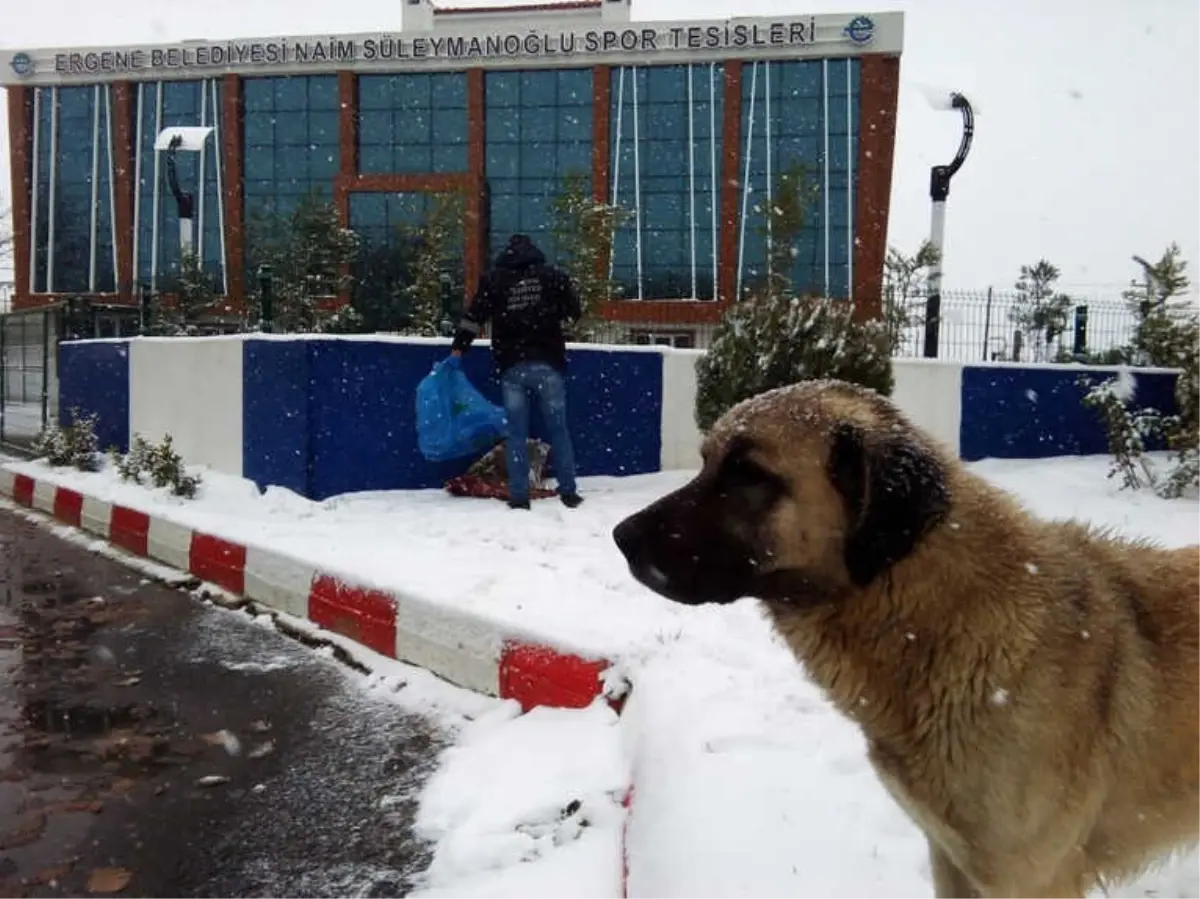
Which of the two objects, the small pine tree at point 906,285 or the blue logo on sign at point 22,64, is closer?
the small pine tree at point 906,285

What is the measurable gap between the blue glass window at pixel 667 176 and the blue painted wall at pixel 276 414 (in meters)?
31.5

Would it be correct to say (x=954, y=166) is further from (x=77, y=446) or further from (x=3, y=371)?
(x=3, y=371)

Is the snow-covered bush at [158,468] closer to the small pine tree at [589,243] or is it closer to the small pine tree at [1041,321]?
the small pine tree at [589,243]

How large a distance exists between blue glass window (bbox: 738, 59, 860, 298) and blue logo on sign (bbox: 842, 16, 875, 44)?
0.88 meters

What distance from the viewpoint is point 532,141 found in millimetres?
41312

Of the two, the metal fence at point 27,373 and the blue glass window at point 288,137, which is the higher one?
the blue glass window at point 288,137

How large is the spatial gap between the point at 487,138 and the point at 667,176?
8.39 m

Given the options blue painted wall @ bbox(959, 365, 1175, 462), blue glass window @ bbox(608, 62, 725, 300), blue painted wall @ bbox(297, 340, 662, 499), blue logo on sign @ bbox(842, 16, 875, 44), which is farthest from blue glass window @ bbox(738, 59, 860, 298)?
blue painted wall @ bbox(297, 340, 662, 499)

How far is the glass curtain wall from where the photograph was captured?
44.6 meters

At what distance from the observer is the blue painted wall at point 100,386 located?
1073cm

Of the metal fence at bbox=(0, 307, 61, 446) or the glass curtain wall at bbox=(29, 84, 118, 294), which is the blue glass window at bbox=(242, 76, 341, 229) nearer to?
the glass curtain wall at bbox=(29, 84, 118, 294)

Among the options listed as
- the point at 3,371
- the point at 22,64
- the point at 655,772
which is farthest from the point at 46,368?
the point at 22,64

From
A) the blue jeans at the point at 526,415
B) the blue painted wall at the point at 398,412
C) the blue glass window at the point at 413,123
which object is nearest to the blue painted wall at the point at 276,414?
the blue painted wall at the point at 398,412

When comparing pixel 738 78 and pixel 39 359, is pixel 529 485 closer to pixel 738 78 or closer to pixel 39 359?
pixel 39 359
